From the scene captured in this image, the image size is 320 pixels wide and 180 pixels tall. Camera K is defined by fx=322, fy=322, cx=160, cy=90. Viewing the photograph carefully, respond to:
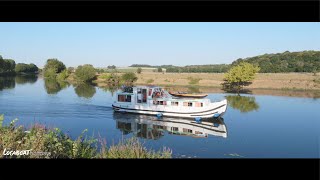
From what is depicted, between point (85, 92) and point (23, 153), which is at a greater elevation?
point (23, 153)

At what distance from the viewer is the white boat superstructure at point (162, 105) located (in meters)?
22.7

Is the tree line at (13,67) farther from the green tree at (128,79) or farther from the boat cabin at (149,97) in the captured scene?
the boat cabin at (149,97)

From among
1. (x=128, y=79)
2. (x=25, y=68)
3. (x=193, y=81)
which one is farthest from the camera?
(x=25, y=68)

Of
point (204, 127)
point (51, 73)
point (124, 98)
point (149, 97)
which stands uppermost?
point (51, 73)

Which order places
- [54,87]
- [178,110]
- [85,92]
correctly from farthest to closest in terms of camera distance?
1. [54,87]
2. [85,92]
3. [178,110]

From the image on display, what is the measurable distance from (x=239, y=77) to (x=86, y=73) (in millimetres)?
25789

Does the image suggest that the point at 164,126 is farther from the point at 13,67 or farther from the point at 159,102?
the point at 13,67

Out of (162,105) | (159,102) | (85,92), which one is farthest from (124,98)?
(85,92)

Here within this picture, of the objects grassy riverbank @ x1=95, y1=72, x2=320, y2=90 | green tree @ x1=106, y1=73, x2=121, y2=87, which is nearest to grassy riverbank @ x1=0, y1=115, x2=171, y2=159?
grassy riverbank @ x1=95, y1=72, x2=320, y2=90

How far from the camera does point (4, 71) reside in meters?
73.4

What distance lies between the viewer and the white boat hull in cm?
2256

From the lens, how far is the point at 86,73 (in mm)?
55625

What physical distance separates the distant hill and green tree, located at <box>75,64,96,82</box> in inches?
1320
